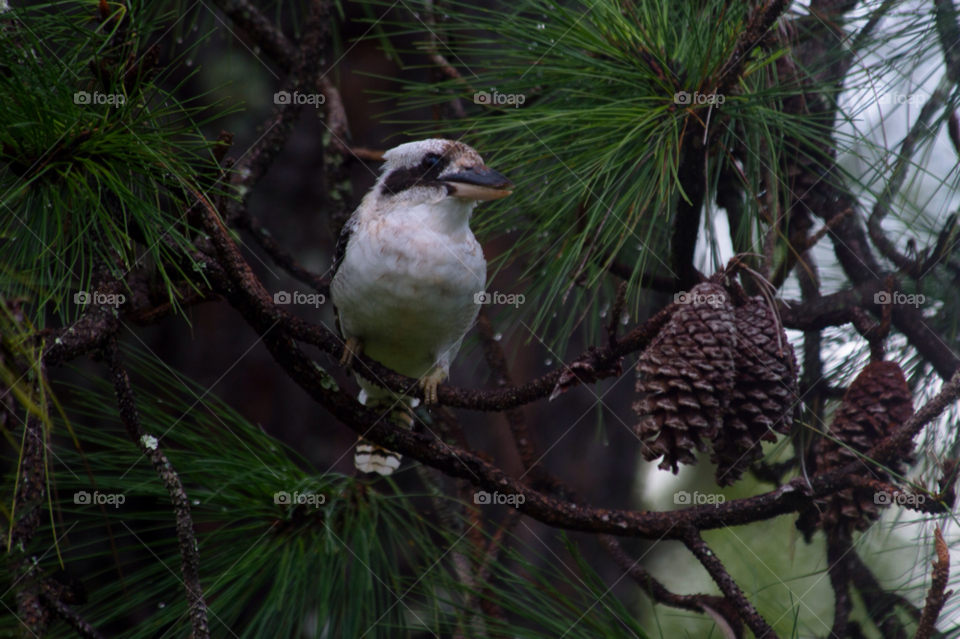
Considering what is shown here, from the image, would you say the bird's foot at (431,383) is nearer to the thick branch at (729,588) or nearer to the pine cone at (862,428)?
the thick branch at (729,588)

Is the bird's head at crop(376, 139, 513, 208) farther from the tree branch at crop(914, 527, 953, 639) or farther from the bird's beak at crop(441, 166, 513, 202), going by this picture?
the tree branch at crop(914, 527, 953, 639)

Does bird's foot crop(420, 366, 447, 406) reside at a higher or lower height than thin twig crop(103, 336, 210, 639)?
higher

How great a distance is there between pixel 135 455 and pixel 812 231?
2.12 meters

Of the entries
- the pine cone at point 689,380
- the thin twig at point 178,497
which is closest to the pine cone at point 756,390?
the pine cone at point 689,380

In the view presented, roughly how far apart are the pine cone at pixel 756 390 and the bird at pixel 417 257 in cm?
73

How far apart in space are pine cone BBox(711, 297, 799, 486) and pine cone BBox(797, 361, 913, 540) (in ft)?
0.65

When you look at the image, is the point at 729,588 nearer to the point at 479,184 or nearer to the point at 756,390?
the point at 756,390

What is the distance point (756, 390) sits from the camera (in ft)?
5.13

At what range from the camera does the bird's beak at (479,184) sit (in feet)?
5.40

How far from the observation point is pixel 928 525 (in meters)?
1.74

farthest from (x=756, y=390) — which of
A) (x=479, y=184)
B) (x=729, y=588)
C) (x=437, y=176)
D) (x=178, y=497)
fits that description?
Result: (x=178, y=497)

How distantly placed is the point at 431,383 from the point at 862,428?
1.16 m

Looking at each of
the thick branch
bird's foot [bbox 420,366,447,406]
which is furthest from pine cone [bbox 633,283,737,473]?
bird's foot [bbox 420,366,447,406]

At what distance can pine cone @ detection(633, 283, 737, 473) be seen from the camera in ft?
4.81
